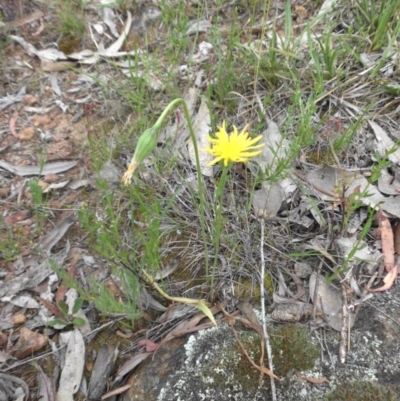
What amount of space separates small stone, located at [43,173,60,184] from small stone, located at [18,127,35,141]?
0.27 metres

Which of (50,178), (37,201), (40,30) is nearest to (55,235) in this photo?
(37,201)

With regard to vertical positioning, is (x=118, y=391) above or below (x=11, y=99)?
below

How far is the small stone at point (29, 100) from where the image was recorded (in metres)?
2.20

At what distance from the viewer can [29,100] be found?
7.25 ft

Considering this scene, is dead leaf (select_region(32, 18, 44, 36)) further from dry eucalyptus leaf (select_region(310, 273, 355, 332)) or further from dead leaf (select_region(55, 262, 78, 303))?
dry eucalyptus leaf (select_region(310, 273, 355, 332))

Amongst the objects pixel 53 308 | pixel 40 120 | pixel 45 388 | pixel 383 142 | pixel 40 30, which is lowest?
pixel 45 388

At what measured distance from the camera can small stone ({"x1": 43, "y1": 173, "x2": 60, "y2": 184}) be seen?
193cm

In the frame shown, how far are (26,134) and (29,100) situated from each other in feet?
0.79

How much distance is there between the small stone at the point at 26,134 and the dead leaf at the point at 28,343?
98 centimetres

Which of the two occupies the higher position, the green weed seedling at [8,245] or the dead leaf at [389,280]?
the green weed seedling at [8,245]

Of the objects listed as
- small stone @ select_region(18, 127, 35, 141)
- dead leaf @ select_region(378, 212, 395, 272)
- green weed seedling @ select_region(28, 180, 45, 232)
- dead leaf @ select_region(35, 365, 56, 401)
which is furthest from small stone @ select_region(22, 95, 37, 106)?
dead leaf @ select_region(378, 212, 395, 272)

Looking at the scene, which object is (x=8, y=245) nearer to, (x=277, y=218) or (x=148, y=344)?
(x=148, y=344)

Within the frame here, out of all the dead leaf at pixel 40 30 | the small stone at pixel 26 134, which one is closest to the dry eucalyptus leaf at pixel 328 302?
the small stone at pixel 26 134

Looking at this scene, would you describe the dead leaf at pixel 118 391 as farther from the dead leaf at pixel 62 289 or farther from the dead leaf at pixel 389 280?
the dead leaf at pixel 389 280
